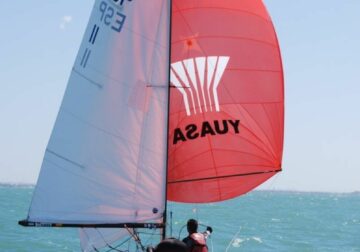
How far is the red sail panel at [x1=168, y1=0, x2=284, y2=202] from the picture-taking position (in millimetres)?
12023

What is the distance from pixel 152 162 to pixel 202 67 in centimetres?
192

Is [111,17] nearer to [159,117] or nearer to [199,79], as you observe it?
[199,79]

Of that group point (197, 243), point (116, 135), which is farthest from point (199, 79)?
point (197, 243)

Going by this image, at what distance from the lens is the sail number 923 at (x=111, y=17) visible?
38.9ft

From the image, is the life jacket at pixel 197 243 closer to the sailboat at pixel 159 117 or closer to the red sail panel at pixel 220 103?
the sailboat at pixel 159 117

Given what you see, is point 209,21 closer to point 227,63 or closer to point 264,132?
point 227,63

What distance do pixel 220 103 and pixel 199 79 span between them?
1.81 feet

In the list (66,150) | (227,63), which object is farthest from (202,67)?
(66,150)

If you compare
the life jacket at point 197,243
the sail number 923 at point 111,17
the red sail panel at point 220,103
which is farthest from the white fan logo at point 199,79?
the life jacket at point 197,243

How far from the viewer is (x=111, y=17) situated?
12.0 metres

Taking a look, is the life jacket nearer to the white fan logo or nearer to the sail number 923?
the white fan logo

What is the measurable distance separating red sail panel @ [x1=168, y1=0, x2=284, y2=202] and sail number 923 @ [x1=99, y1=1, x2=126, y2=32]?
931 millimetres

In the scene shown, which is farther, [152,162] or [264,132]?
[264,132]

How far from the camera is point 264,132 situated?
12.2 metres
